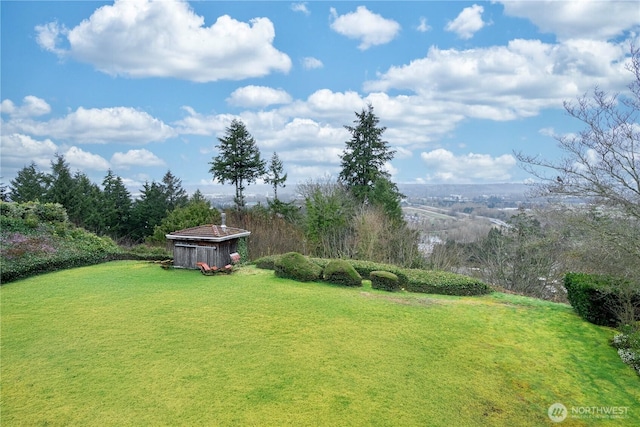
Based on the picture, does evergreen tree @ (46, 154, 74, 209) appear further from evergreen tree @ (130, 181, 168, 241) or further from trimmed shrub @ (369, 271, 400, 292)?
trimmed shrub @ (369, 271, 400, 292)

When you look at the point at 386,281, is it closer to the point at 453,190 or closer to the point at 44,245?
the point at 44,245

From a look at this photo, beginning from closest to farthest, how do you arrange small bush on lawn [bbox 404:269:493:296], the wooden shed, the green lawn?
the green lawn, small bush on lawn [bbox 404:269:493:296], the wooden shed

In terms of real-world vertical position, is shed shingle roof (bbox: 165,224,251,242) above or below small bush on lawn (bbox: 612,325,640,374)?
above

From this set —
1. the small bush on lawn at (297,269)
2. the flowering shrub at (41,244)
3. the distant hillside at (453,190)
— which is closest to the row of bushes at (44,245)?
the flowering shrub at (41,244)

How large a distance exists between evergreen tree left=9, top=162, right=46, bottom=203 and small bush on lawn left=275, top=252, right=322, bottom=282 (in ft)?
86.4

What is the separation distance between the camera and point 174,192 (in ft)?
129

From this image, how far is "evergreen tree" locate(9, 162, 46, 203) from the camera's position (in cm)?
3259

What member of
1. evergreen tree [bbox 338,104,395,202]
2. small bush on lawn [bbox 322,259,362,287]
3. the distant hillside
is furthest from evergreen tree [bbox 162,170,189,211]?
the distant hillside

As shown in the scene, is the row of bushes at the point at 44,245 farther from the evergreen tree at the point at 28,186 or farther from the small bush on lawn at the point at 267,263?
the evergreen tree at the point at 28,186

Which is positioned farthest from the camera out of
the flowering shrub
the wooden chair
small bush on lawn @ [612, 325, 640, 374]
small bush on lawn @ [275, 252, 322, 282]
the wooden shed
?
the wooden shed

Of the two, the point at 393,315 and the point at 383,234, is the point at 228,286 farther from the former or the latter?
the point at 383,234

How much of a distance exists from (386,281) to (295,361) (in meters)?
6.33

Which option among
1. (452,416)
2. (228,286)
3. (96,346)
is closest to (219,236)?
(228,286)

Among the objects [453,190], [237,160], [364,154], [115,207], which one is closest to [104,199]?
[115,207]
